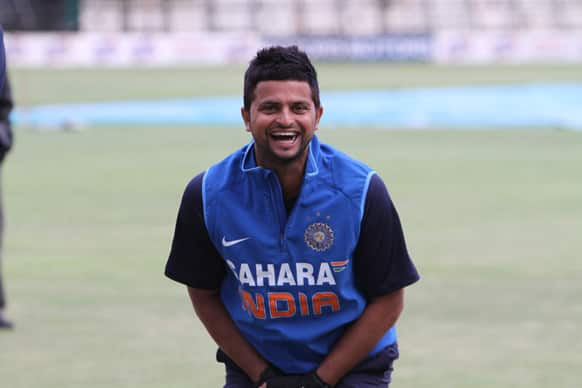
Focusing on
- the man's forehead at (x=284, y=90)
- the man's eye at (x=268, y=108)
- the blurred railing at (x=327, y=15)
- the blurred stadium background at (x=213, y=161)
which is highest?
the man's forehead at (x=284, y=90)

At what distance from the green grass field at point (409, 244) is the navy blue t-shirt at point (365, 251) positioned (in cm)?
310

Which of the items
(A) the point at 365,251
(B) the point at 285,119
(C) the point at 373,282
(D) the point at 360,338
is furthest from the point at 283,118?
(D) the point at 360,338

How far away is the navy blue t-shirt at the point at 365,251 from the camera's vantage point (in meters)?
4.39

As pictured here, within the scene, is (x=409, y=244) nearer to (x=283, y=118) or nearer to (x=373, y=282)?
(x=373, y=282)

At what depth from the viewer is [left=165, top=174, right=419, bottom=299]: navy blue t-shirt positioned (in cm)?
439

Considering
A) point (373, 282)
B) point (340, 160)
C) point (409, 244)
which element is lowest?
point (409, 244)

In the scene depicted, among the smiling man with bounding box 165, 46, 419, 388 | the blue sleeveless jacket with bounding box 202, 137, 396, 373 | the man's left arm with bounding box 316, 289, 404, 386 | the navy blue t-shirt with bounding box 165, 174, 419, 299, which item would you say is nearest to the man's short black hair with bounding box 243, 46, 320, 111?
the smiling man with bounding box 165, 46, 419, 388

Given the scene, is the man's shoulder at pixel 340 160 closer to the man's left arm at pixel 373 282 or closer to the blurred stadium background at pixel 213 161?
the man's left arm at pixel 373 282

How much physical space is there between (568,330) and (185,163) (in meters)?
11.4

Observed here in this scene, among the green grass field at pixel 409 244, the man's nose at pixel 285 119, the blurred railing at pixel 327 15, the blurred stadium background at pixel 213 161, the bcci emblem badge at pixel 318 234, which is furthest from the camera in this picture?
the blurred railing at pixel 327 15

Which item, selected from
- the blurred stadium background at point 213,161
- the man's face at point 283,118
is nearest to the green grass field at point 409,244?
the blurred stadium background at point 213,161

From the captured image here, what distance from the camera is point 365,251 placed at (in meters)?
4.42

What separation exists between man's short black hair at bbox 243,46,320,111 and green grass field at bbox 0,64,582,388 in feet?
11.7

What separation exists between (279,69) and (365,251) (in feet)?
2.16
